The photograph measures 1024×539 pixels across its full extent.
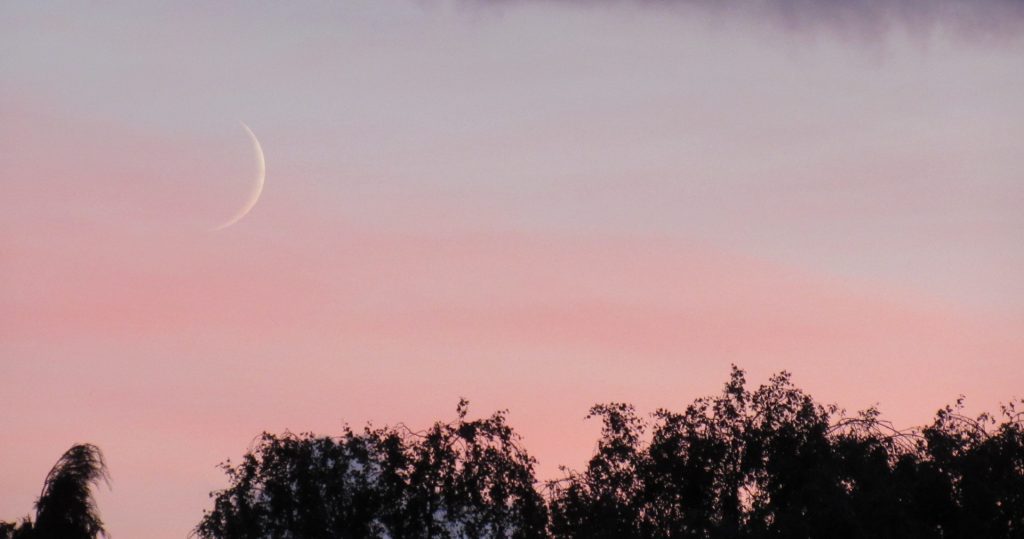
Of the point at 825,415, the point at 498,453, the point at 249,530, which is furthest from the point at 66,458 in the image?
the point at 825,415

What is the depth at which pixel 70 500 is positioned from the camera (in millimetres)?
34094

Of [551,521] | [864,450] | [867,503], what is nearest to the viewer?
[867,503]

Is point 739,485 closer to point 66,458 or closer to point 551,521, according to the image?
point 551,521

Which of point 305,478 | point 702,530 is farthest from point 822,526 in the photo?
point 305,478

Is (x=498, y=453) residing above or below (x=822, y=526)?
above

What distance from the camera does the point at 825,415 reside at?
138ft

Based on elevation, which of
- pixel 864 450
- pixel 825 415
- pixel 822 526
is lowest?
pixel 822 526

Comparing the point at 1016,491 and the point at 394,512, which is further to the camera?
the point at 394,512

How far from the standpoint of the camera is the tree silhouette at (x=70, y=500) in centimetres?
3400

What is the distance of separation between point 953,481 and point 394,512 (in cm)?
1837

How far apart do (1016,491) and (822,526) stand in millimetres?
5486

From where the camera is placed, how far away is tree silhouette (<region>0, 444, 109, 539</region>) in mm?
34000

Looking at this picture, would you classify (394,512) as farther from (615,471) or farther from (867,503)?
(867,503)

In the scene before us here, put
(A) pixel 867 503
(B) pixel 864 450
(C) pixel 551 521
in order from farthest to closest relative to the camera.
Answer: (C) pixel 551 521 → (B) pixel 864 450 → (A) pixel 867 503
